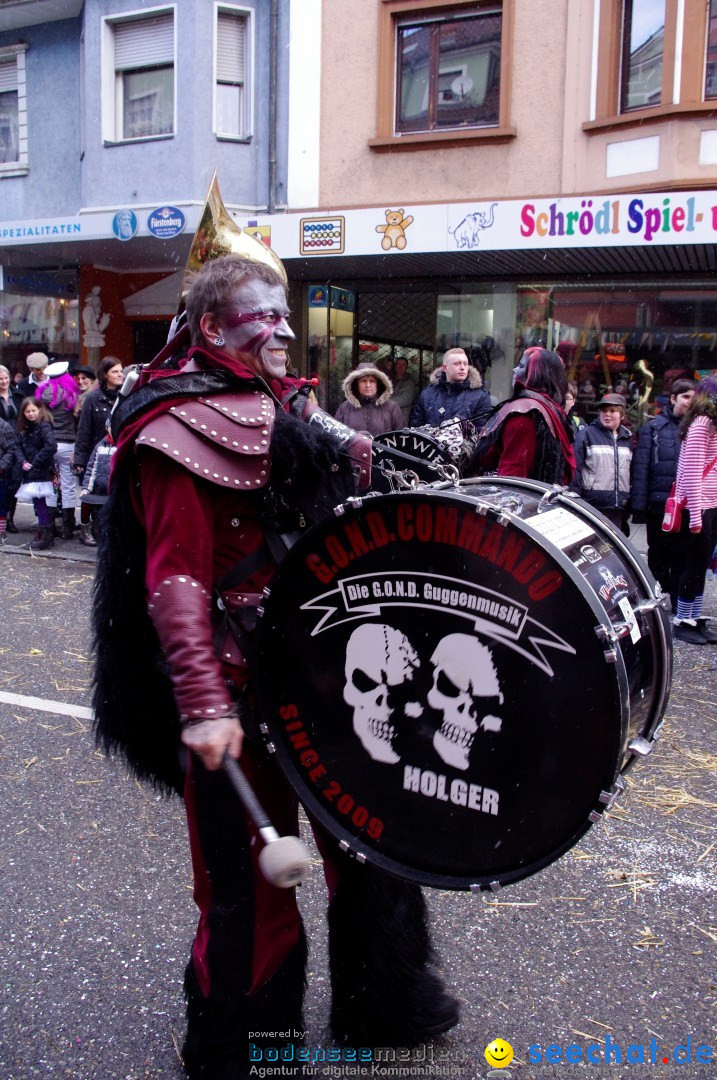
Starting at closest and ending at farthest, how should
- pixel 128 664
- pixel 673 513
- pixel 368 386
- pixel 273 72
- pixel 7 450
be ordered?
pixel 128 664
pixel 673 513
pixel 368 386
pixel 7 450
pixel 273 72

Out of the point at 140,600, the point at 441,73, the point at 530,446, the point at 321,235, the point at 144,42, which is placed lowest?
the point at 140,600

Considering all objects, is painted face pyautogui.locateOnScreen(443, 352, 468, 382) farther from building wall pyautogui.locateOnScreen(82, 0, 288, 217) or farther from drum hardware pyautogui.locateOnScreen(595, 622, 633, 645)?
building wall pyautogui.locateOnScreen(82, 0, 288, 217)

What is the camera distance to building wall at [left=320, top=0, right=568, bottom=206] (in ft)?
37.3

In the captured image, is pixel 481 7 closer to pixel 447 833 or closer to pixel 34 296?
pixel 34 296

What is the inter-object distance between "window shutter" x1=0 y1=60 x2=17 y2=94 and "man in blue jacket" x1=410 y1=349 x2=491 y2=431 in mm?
11273

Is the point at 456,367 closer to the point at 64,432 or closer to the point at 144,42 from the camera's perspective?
the point at 64,432

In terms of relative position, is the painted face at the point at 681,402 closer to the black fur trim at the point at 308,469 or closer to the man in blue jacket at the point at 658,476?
the man in blue jacket at the point at 658,476

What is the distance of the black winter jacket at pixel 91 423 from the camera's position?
8.92m

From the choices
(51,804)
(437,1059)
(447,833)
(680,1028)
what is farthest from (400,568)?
(51,804)

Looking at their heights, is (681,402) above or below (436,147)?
below

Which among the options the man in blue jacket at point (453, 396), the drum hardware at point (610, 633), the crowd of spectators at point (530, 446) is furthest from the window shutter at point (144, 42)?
the drum hardware at point (610, 633)

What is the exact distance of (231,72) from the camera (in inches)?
523

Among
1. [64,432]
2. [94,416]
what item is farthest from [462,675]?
[64,432]

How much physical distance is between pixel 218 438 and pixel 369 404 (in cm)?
669
